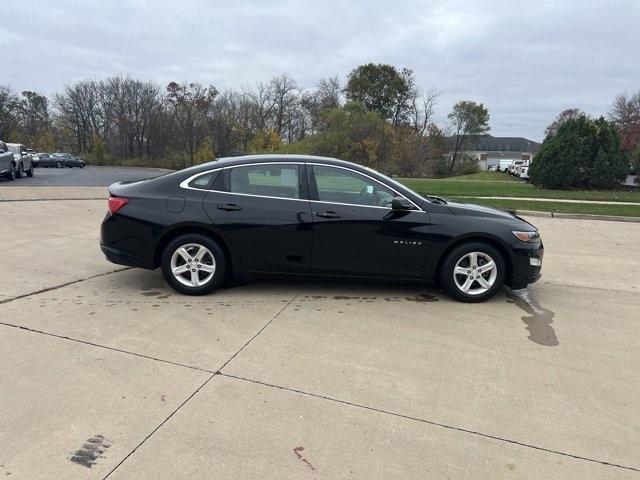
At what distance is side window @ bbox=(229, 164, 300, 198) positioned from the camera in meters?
5.28

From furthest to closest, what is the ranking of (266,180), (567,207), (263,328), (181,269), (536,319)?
(567,207) → (266,180) → (181,269) → (536,319) → (263,328)

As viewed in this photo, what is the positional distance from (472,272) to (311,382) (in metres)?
2.55

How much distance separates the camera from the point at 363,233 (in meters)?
5.13

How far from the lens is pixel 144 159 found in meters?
61.8

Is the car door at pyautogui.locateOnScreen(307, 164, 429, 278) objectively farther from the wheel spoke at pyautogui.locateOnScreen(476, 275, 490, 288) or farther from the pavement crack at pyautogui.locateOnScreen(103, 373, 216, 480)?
the pavement crack at pyautogui.locateOnScreen(103, 373, 216, 480)

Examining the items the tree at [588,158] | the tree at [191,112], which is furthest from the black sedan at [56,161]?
the tree at [588,158]

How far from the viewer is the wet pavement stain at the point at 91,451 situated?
2.53m

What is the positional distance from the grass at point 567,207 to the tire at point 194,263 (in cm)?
934

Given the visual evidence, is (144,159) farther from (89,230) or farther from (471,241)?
(471,241)

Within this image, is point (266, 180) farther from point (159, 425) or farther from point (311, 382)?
point (159, 425)

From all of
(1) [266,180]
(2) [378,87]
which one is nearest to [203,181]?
(1) [266,180]

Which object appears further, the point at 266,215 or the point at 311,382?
the point at 266,215

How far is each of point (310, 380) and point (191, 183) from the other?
2810mm

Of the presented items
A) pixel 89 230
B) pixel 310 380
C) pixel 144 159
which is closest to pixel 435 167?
pixel 144 159
